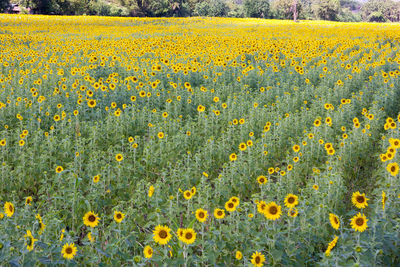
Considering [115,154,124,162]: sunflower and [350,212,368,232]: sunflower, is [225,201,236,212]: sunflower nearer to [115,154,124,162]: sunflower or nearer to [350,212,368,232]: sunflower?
[350,212,368,232]: sunflower

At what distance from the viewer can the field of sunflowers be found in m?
2.63

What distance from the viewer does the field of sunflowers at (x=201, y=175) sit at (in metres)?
2.63

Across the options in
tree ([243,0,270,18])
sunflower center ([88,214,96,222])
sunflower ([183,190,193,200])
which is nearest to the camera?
sunflower center ([88,214,96,222])

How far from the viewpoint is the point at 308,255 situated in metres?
2.84

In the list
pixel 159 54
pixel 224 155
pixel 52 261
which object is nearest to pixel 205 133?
pixel 224 155

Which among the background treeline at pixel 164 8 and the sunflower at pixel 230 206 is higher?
the background treeline at pixel 164 8

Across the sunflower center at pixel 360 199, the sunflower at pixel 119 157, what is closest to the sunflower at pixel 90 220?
the sunflower at pixel 119 157

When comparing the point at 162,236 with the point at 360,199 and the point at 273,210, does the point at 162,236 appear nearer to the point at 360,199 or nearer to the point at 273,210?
the point at 273,210

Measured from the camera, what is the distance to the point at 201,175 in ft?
14.9

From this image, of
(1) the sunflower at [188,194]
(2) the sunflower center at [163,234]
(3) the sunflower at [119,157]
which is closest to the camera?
(2) the sunflower center at [163,234]

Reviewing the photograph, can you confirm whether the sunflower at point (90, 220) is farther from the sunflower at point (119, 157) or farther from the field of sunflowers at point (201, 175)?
the sunflower at point (119, 157)

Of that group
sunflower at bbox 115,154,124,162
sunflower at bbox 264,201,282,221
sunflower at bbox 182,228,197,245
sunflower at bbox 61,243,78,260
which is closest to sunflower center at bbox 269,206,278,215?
sunflower at bbox 264,201,282,221

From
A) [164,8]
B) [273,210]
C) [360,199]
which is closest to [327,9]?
[164,8]

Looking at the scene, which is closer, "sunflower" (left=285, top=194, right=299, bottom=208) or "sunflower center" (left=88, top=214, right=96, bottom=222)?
"sunflower center" (left=88, top=214, right=96, bottom=222)
